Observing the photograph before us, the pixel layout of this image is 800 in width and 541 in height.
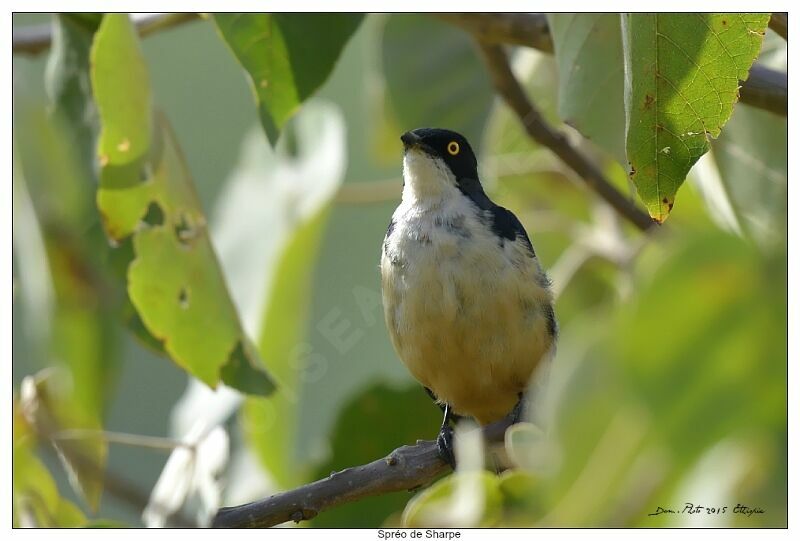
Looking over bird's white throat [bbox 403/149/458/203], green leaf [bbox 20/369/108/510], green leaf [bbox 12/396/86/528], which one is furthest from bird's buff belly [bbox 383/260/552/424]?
green leaf [bbox 12/396/86/528]

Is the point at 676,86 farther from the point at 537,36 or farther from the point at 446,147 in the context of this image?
the point at 446,147

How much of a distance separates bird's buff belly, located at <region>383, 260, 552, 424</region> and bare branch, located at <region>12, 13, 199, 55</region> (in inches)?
39.1

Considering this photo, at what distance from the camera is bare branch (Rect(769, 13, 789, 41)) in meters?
2.53

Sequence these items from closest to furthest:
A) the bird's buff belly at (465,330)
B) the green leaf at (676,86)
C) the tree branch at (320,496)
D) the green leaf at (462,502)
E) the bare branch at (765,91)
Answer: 1. the green leaf at (462,502)
2. the green leaf at (676,86)
3. the tree branch at (320,496)
4. the bare branch at (765,91)
5. the bird's buff belly at (465,330)

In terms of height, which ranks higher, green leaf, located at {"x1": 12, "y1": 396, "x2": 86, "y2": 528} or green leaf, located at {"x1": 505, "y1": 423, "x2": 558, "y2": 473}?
green leaf, located at {"x1": 505, "y1": 423, "x2": 558, "y2": 473}

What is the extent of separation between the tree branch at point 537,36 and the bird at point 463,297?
1.42ft

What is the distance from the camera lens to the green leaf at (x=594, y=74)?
2473 millimetres

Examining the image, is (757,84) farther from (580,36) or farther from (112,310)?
(112,310)

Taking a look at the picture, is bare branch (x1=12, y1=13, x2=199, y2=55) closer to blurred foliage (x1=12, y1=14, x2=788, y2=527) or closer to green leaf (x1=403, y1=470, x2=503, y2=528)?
blurred foliage (x1=12, y1=14, x2=788, y2=527)

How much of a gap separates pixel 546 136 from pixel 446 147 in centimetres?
29

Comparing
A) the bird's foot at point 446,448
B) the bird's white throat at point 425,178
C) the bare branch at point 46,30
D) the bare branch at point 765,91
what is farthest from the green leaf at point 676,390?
the bare branch at point 46,30

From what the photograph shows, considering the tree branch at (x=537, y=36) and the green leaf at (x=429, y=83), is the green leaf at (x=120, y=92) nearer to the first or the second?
the tree branch at (x=537, y=36)

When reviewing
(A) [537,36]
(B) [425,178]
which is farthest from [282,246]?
(A) [537,36]

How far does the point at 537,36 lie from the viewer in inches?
113
